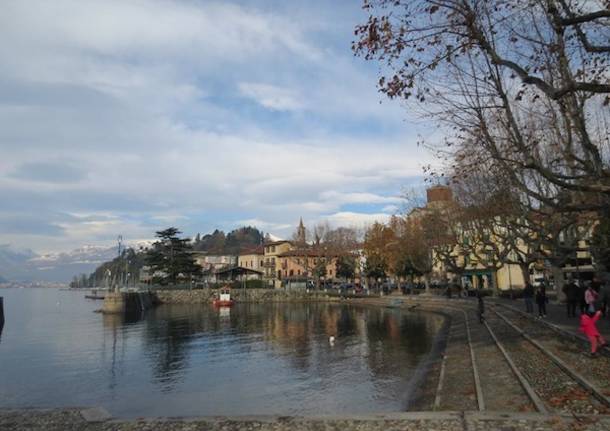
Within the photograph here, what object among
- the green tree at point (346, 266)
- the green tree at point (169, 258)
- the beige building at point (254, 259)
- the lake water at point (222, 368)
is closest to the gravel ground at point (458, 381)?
the lake water at point (222, 368)

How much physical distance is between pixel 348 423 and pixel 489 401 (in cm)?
448

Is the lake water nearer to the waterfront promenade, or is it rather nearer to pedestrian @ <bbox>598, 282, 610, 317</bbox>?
the waterfront promenade

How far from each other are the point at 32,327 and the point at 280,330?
27.8 metres

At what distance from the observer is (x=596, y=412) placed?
10.0 meters

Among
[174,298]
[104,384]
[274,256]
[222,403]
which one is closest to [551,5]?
[222,403]

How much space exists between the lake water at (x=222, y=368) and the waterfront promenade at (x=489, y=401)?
263 cm

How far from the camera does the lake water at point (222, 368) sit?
18422 millimetres

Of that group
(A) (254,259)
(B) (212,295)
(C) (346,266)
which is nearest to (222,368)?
(B) (212,295)

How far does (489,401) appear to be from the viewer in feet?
41.3

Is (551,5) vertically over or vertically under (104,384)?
over

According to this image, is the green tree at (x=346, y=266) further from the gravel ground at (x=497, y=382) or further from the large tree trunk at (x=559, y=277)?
the gravel ground at (x=497, y=382)

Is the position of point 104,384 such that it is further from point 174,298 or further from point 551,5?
point 174,298

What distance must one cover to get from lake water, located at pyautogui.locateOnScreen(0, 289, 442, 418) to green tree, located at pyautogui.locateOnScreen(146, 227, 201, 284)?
51588 mm

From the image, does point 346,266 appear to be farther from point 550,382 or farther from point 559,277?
point 550,382
